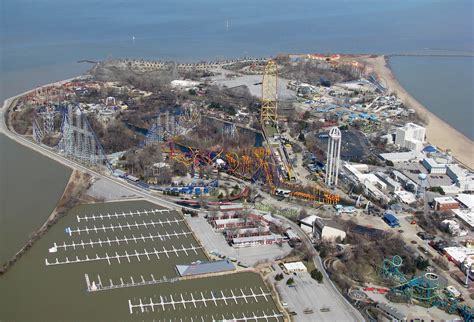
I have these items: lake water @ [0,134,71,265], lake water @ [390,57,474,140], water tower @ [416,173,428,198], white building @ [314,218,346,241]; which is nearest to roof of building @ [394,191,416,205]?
water tower @ [416,173,428,198]

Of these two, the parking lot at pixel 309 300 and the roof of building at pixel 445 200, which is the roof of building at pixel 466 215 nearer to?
the roof of building at pixel 445 200

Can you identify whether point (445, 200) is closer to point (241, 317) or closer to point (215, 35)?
point (241, 317)

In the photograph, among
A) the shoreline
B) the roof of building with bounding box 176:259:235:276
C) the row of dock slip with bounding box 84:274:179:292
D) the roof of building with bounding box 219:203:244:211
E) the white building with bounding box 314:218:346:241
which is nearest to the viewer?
the row of dock slip with bounding box 84:274:179:292

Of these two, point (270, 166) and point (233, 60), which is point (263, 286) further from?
point (233, 60)

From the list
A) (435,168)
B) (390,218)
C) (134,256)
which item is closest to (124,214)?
(134,256)

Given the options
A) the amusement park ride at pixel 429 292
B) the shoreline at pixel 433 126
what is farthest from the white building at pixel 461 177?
the amusement park ride at pixel 429 292

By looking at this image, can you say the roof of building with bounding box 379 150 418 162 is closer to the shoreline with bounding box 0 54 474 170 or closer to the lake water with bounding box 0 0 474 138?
the shoreline with bounding box 0 54 474 170

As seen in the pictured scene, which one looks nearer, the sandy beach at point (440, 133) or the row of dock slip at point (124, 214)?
the row of dock slip at point (124, 214)
